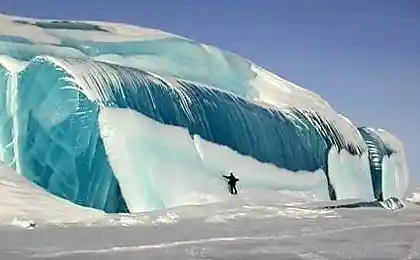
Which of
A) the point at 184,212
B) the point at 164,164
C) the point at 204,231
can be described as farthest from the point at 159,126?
the point at 204,231

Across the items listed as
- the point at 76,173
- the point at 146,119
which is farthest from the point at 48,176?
the point at 146,119

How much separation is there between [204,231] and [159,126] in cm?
79

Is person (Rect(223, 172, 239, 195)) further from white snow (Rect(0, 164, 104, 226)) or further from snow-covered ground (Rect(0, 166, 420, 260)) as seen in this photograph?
white snow (Rect(0, 164, 104, 226))

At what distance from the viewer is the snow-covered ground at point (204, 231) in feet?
9.78

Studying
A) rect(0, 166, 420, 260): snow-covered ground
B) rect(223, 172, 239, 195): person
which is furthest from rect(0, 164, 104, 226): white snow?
rect(223, 172, 239, 195): person

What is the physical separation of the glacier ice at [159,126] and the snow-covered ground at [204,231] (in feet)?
0.42

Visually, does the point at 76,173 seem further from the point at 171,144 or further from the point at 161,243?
the point at 161,243

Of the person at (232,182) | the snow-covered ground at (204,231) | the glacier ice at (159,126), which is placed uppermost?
the glacier ice at (159,126)

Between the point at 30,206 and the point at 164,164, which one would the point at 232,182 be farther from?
the point at 30,206

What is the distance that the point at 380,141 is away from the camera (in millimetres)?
5172

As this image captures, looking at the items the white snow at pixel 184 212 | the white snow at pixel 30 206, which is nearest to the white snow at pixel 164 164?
the white snow at pixel 184 212

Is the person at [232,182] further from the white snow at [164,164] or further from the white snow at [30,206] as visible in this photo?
the white snow at [30,206]

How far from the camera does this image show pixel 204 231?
3479mm

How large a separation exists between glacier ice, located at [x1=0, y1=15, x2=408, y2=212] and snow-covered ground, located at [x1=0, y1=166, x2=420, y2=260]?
0.13 m
